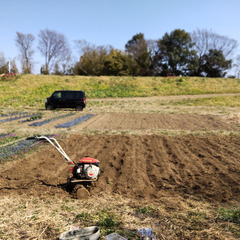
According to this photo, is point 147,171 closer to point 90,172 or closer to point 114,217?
point 90,172

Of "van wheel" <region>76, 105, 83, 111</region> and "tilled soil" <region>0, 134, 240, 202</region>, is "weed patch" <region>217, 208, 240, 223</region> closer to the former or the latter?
"tilled soil" <region>0, 134, 240, 202</region>

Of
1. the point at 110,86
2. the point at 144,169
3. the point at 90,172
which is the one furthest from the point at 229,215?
the point at 110,86

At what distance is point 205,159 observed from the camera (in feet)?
22.0

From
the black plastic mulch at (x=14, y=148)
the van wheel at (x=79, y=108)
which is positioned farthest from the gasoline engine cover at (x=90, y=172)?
the van wheel at (x=79, y=108)

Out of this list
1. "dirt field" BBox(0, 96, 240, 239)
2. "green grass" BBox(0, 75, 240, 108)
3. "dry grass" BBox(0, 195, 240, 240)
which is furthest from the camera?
"green grass" BBox(0, 75, 240, 108)

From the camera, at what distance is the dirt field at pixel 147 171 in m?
4.48

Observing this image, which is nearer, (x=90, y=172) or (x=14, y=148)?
(x=90, y=172)

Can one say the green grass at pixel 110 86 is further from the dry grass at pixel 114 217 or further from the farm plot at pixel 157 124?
the dry grass at pixel 114 217

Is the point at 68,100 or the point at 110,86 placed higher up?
the point at 110,86

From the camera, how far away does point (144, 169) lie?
19.7 ft

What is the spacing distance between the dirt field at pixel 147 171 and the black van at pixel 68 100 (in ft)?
33.9

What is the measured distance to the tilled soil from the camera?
473 cm

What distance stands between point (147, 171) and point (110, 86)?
30.6 meters

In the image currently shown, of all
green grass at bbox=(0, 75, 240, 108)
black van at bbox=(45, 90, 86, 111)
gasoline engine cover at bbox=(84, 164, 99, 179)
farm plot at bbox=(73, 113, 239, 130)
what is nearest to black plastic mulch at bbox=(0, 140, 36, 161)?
Result: gasoline engine cover at bbox=(84, 164, 99, 179)
